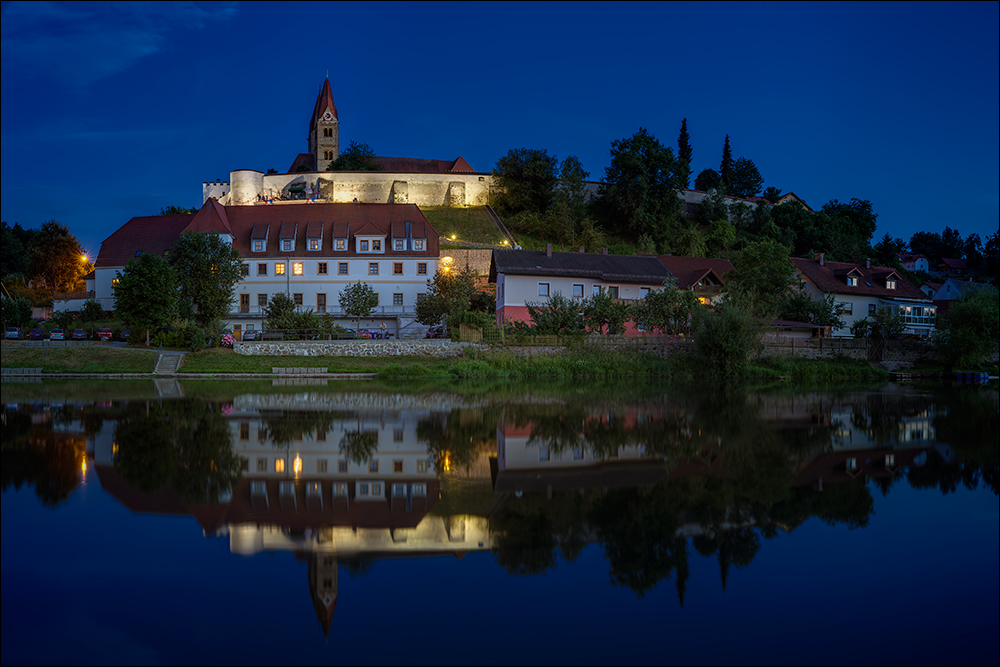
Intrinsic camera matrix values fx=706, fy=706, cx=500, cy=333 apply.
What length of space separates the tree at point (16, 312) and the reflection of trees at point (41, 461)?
40.2 metres

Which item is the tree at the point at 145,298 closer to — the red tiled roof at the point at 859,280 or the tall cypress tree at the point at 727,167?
the red tiled roof at the point at 859,280

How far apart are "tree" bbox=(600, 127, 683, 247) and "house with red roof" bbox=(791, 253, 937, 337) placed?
2152 centimetres

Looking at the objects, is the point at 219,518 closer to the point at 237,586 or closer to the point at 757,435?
the point at 237,586

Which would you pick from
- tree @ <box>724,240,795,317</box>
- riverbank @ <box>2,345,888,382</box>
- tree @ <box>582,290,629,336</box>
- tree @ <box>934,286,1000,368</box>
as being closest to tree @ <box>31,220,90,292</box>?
riverbank @ <box>2,345,888,382</box>

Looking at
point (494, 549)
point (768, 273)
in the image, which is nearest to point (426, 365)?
point (494, 549)

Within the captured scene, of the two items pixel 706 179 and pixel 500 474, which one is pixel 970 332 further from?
pixel 706 179

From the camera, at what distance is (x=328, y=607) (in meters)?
5.72

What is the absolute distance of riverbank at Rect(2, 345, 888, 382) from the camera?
116 feet

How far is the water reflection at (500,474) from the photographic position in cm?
720

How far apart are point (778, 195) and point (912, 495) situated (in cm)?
11148

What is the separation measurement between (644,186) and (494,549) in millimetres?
79566

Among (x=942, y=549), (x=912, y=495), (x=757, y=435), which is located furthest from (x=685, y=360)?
(x=942, y=549)

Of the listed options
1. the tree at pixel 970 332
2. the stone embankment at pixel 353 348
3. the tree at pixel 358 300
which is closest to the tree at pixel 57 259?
the tree at pixel 358 300

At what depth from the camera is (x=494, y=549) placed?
7.07 metres
